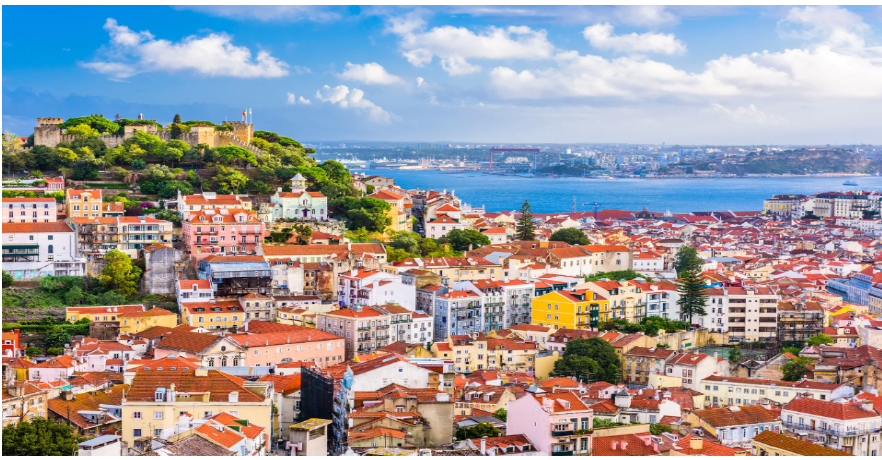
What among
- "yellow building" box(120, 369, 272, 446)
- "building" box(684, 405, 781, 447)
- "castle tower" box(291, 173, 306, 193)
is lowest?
"building" box(684, 405, 781, 447)

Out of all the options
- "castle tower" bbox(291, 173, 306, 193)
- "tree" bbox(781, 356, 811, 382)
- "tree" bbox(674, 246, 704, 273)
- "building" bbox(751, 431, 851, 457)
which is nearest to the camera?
"building" bbox(751, 431, 851, 457)

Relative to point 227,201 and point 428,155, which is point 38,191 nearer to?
point 227,201

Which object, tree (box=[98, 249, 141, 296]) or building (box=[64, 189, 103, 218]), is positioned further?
building (box=[64, 189, 103, 218])

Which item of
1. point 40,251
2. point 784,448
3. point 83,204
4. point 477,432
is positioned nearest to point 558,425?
point 477,432

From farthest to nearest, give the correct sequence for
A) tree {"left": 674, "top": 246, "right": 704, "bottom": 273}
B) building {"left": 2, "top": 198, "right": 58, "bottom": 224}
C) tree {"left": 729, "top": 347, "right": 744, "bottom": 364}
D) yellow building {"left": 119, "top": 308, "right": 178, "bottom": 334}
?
1. tree {"left": 674, "top": 246, "right": 704, "bottom": 273}
2. building {"left": 2, "top": 198, "right": 58, "bottom": 224}
3. tree {"left": 729, "top": 347, "right": 744, "bottom": 364}
4. yellow building {"left": 119, "top": 308, "right": 178, "bottom": 334}

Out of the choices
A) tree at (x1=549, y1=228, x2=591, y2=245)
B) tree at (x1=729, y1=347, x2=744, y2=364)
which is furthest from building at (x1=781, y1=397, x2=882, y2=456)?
tree at (x1=549, y1=228, x2=591, y2=245)

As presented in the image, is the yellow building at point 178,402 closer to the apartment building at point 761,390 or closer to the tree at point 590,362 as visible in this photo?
the tree at point 590,362

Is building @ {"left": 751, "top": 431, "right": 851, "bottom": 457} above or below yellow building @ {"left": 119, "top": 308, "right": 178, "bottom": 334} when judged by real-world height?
below

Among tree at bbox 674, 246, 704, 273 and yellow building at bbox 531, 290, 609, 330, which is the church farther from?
tree at bbox 674, 246, 704, 273
